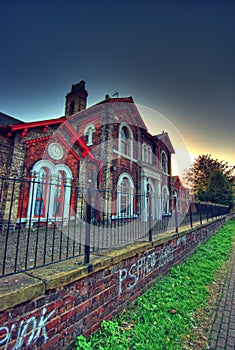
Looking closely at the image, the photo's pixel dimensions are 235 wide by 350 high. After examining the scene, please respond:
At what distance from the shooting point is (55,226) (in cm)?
345

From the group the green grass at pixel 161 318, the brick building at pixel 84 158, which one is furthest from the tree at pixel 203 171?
the green grass at pixel 161 318

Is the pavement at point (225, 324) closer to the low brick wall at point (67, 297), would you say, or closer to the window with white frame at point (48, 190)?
the low brick wall at point (67, 297)

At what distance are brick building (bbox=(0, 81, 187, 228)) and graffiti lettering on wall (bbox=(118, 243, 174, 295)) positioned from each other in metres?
0.96

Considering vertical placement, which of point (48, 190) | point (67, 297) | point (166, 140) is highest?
point (166, 140)

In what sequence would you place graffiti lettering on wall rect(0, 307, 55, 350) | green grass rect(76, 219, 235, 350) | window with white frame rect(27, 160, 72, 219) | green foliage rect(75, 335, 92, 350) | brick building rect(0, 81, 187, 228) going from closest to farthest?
graffiti lettering on wall rect(0, 307, 55, 350) → green foliage rect(75, 335, 92, 350) → green grass rect(76, 219, 235, 350) → brick building rect(0, 81, 187, 228) → window with white frame rect(27, 160, 72, 219)

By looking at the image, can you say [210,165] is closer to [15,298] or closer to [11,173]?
[11,173]

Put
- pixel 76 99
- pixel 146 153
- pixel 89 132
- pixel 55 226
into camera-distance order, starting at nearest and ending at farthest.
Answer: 1. pixel 55 226
2. pixel 89 132
3. pixel 76 99
4. pixel 146 153

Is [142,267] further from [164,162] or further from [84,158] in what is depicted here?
[164,162]

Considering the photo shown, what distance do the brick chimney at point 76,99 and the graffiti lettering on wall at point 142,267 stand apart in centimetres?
1167

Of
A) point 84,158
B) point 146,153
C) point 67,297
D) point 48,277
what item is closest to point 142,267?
point 67,297

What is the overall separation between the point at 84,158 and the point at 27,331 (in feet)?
26.4

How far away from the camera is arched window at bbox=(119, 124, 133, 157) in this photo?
11.5m

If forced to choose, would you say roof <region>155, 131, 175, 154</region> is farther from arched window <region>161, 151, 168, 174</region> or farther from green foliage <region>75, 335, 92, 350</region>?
green foliage <region>75, 335, 92, 350</region>

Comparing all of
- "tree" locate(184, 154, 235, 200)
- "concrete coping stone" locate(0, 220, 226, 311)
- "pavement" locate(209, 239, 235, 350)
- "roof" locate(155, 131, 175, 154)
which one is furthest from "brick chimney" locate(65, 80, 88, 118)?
"tree" locate(184, 154, 235, 200)
